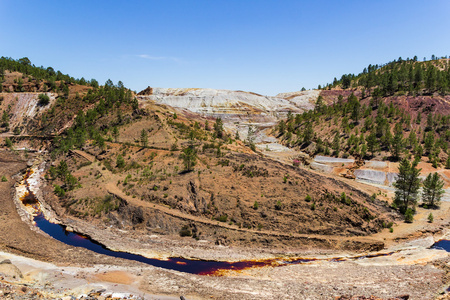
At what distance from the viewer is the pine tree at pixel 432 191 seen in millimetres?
51000

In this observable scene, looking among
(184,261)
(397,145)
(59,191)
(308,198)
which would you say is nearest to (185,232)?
(184,261)

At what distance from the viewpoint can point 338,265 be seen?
33250 millimetres

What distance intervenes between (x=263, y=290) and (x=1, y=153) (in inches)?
3579

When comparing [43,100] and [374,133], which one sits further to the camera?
[43,100]

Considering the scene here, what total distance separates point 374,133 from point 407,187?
3394 cm

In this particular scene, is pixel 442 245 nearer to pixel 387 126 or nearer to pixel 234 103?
pixel 387 126

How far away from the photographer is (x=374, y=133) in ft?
262

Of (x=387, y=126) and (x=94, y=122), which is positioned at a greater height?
(x=387, y=126)

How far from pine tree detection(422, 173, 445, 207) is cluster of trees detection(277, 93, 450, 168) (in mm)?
15513

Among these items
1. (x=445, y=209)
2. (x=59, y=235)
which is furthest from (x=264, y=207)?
(x=445, y=209)

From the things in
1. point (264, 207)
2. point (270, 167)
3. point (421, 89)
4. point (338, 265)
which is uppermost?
point (421, 89)

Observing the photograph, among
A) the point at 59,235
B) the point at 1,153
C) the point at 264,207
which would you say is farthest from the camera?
the point at 1,153

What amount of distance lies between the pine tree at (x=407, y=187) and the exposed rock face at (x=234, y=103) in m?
76.4

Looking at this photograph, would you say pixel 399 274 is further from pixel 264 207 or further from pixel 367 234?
pixel 264 207
